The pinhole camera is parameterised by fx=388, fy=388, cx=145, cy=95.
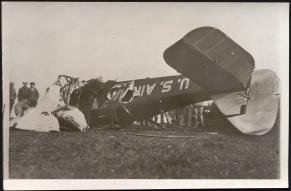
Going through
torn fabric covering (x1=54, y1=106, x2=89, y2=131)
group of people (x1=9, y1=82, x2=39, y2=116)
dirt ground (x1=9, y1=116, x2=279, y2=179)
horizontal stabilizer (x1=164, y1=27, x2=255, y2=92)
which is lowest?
dirt ground (x1=9, y1=116, x2=279, y2=179)

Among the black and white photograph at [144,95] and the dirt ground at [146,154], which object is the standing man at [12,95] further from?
the dirt ground at [146,154]

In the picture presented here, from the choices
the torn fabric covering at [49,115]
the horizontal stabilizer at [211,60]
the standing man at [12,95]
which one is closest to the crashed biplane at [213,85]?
the horizontal stabilizer at [211,60]

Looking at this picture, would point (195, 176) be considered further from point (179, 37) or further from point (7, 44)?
point (7, 44)

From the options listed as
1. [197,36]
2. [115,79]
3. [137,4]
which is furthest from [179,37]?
[115,79]

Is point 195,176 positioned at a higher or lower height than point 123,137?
lower

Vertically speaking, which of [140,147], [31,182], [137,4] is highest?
[137,4]

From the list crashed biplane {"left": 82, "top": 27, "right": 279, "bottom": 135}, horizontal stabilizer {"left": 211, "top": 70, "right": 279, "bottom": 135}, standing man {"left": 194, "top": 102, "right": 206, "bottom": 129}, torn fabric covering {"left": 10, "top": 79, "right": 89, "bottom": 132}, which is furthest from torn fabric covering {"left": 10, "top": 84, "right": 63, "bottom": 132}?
horizontal stabilizer {"left": 211, "top": 70, "right": 279, "bottom": 135}

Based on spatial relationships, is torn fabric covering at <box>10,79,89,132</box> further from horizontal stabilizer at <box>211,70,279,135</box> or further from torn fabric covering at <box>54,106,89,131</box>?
horizontal stabilizer at <box>211,70,279,135</box>
